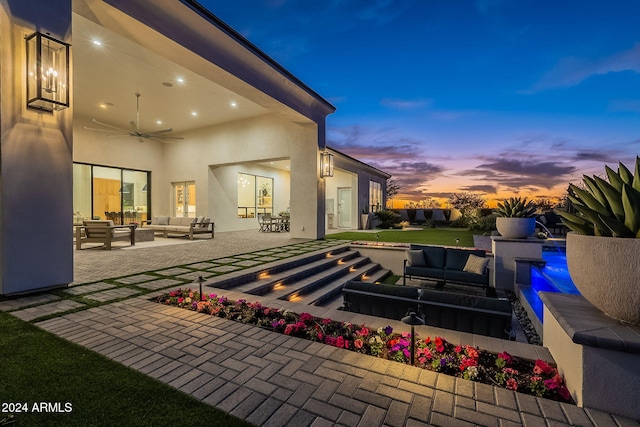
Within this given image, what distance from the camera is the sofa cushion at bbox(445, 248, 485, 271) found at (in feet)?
19.0

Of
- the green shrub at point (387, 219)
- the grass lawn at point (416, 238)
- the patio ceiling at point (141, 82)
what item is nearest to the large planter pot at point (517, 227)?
the grass lawn at point (416, 238)

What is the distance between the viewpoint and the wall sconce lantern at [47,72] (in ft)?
10.4

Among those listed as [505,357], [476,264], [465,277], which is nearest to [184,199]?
[465,277]

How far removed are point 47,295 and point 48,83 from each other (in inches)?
101

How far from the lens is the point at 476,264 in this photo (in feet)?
17.7

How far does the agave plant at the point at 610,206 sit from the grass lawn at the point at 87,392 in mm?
2338

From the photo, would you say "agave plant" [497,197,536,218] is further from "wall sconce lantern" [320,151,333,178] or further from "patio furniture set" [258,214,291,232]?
"patio furniture set" [258,214,291,232]

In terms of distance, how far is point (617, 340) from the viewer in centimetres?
139

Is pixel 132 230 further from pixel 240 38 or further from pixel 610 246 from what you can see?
pixel 610 246

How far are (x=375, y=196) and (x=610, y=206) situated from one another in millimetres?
16712

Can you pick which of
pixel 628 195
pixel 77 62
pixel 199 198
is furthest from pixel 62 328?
pixel 199 198

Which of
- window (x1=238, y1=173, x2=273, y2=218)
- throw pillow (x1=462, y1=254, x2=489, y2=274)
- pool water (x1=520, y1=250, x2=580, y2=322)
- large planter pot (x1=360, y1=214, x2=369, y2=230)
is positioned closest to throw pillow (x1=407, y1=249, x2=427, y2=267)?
throw pillow (x1=462, y1=254, x2=489, y2=274)

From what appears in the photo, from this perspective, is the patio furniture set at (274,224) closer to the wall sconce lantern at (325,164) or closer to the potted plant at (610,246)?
the wall sconce lantern at (325,164)

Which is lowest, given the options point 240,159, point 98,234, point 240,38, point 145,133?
point 98,234
